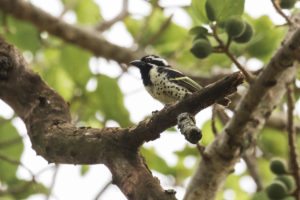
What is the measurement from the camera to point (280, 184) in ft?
9.43

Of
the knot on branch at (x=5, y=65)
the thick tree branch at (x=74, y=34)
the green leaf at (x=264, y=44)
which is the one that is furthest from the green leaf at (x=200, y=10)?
the thick tree branch at (x=74, y=34)

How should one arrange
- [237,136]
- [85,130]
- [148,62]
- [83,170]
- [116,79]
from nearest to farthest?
[85,130] < [237,136] < [116,79] < [148,62] < [83,170]

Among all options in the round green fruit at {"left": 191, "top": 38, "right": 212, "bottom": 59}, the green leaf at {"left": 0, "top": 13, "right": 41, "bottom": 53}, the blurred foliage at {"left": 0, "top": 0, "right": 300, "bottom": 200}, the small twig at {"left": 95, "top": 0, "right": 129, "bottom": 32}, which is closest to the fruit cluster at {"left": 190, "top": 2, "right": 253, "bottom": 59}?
the round green fruit at {"left": 191, "top": 38, "right": 212, "bottom": 59}

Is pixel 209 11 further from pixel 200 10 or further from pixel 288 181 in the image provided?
pixel 288 181

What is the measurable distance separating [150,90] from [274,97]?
1.04 metres

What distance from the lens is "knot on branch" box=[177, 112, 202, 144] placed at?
1.88 metres

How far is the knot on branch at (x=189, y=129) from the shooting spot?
1876mm

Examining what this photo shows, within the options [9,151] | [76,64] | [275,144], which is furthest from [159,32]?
[9,151]

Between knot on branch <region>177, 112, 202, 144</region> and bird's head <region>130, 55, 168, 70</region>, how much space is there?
217 cm

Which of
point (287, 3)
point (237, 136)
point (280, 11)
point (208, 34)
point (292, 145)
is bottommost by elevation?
point (237, 136)

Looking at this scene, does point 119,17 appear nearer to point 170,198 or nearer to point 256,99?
point 256,99

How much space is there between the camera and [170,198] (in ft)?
6.24

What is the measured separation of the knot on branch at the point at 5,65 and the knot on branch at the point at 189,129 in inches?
51.0

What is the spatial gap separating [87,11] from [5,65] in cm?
280
